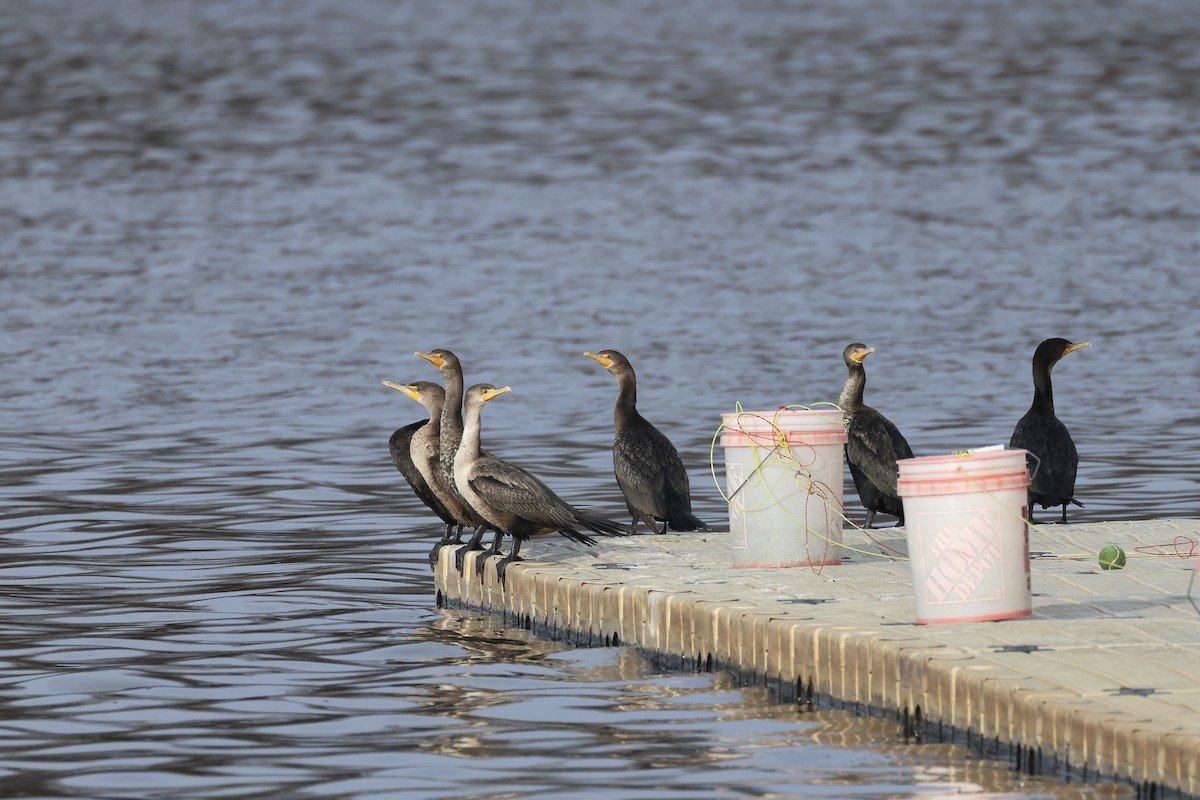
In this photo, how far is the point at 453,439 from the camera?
48.3 ft

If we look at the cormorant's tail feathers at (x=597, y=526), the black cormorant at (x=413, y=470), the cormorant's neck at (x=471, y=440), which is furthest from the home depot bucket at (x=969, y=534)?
the black cormorant at (x=413, y=470)

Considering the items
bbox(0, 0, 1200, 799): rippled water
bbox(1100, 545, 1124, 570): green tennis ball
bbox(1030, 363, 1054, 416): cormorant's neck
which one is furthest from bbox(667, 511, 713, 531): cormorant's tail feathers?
bbox(1100, 545, 1124, 570): green tennis ball

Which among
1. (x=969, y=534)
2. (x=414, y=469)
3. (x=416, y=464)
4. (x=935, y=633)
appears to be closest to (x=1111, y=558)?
(x=969, y=534)

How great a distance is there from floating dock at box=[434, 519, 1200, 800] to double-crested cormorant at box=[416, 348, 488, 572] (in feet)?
0.86

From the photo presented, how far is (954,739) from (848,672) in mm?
893

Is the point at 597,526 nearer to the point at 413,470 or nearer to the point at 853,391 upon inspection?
the point at 413,470

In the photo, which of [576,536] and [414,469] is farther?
[414,469]

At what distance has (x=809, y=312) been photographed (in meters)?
39.8

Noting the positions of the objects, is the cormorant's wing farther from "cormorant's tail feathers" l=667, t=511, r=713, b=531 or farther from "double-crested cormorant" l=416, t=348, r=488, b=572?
"cormorant's tail feathers" l=667, t=511, r=713, b=531

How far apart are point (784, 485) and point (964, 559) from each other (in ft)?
8.16

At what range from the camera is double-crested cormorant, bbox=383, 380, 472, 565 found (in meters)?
14.4

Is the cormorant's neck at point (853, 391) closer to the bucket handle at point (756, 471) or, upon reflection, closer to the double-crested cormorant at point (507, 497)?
the double-crested cormorant at point (507, 497)

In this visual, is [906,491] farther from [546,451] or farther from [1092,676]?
[546,451]

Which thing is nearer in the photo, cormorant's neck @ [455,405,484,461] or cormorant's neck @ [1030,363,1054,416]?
cormorant's neck @ [455,405,484,461]
